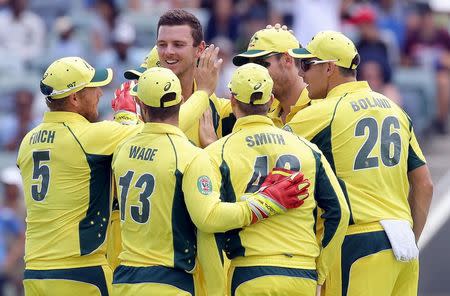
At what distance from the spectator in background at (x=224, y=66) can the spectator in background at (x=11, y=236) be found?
3.03 meters

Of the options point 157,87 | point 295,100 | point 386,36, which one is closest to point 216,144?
point 157,87

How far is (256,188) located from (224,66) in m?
10.2

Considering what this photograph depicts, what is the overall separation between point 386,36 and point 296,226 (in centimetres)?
1160

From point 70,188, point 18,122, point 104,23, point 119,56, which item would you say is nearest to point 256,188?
point 70,188

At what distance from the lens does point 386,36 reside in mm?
21328

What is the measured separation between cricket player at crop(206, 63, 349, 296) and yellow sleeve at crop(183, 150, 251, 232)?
0.21 meters

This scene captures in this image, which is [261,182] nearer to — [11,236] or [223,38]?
[11,236]

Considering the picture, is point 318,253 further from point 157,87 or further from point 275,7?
point 275,7

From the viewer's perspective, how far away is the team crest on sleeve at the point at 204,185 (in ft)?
32.1

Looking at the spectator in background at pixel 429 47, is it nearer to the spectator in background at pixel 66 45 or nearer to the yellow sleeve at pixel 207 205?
the spectator in background at pixel 66 45

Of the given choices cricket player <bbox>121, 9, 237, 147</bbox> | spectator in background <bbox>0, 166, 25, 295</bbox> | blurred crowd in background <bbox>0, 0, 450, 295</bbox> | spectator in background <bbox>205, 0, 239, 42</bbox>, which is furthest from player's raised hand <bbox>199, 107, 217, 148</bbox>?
spectator in background <bbox>205, 0, 239, 42</bbox>

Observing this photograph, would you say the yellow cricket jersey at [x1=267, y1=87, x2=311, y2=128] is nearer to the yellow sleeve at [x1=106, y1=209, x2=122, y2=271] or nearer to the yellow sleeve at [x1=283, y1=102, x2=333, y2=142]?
the yellow sleeve at [x1=283, y1=102, x2=333, y2=142]

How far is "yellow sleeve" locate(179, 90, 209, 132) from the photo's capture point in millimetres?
10641

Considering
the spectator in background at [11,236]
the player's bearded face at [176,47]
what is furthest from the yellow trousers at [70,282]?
the spectator in background at [11,236]
